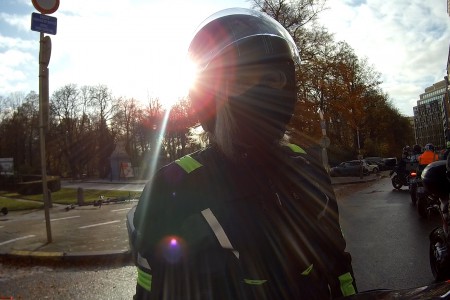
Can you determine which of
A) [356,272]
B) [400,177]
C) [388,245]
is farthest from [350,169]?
[356,272]

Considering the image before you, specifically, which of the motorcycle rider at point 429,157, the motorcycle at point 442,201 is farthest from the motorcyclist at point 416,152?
the motorcycle at point 442,201

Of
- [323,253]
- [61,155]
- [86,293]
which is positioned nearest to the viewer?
[323,253]

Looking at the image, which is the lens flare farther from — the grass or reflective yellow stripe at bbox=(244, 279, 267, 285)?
the grass

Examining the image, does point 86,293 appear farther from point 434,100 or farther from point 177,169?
point 434,100

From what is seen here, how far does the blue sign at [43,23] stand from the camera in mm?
6801

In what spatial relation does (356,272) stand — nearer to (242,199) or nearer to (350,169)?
(242,199)

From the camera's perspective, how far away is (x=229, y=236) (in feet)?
3.89

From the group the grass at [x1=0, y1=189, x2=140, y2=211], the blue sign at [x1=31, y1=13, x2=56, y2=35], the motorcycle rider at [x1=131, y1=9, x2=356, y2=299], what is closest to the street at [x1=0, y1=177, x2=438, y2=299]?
the motorcycle rider at [x1=131, y1=9, x2=356, y2=299]

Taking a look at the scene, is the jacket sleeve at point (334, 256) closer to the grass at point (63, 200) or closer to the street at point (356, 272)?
the street at point (356, 272)

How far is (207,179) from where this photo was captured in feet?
4.12

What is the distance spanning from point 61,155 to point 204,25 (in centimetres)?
7278

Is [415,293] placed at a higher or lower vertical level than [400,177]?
higher

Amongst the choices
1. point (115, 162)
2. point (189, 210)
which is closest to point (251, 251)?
point (189, 210)

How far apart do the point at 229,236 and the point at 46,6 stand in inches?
284
